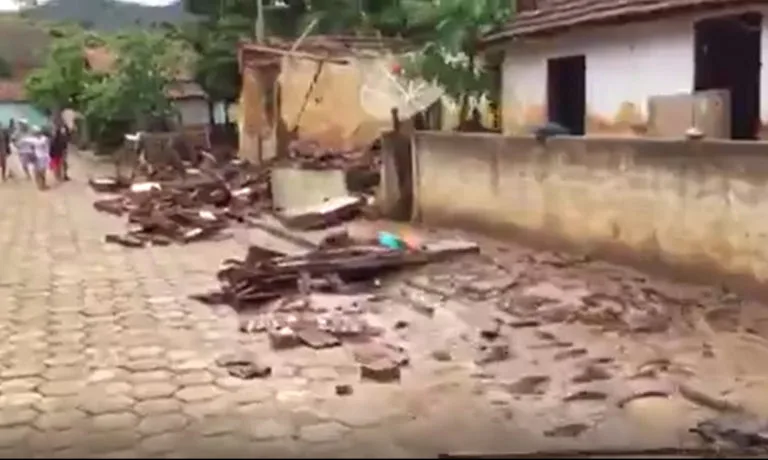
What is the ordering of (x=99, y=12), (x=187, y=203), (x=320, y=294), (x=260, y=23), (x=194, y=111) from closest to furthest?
1. (x=320, y=294)
2. (x=187, y=203)
3. (x=260, y=23)
4. (x=194, y=111)
5. (x=99, y=12)

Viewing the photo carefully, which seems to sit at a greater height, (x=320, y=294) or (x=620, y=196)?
(x=620, y=196)

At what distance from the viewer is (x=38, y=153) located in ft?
101

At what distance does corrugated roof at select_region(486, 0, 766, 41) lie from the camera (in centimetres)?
1446

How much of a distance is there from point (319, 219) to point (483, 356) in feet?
31.2

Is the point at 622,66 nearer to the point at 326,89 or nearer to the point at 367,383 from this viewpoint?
the point at 367,383

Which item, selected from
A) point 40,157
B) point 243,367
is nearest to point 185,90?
point 40,157

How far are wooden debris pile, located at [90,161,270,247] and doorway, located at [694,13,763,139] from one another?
26.1 feet

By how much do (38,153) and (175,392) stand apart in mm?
23962

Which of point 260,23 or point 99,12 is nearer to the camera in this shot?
point 260,23

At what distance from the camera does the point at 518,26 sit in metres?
19.5

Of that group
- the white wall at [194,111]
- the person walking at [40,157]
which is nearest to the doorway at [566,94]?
the person walking at [40,157]

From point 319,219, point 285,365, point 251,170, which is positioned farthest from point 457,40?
point 285,365

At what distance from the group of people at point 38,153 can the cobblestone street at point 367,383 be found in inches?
746

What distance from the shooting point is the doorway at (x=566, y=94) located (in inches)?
759
